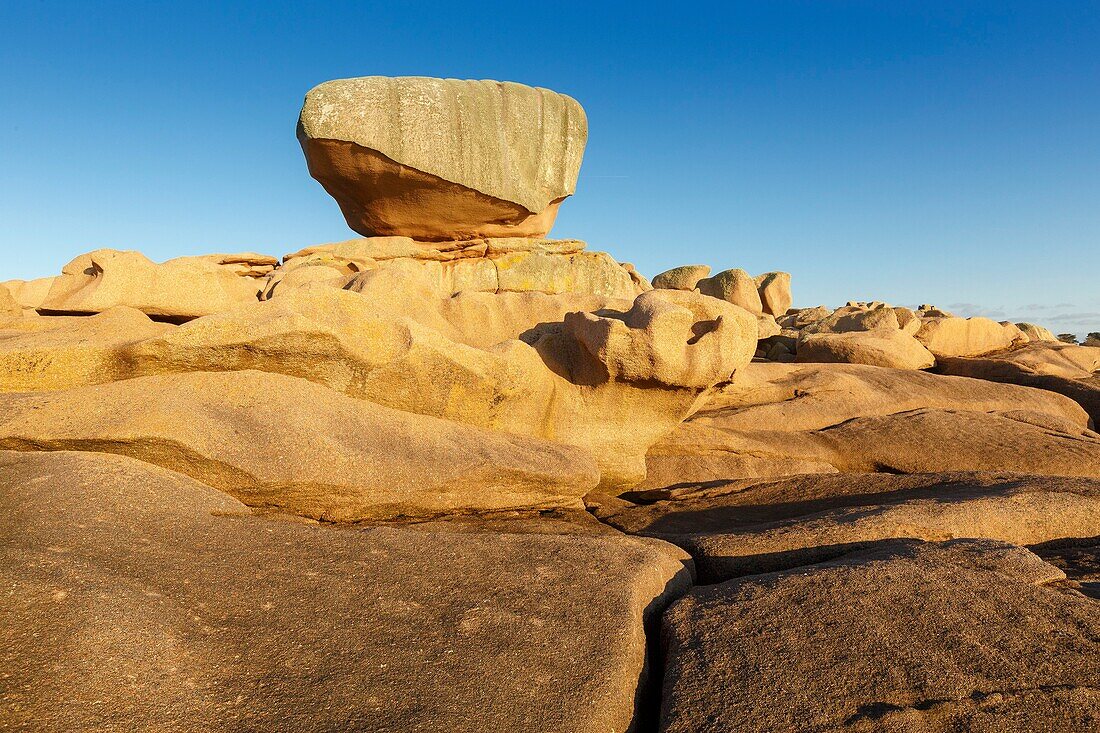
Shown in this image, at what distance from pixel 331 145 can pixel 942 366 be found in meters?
11.5

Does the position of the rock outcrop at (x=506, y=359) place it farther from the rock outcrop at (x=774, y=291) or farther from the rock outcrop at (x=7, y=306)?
the rock outcrop at (x=774, y=291)

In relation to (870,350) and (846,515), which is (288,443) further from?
(870,350)

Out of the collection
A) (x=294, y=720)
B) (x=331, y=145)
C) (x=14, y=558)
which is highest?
(x=331, y=145)

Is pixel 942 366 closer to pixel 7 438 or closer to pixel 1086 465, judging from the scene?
pixel 1086 465

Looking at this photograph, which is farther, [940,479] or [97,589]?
[940,479]

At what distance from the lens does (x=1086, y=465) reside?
19.5 ft

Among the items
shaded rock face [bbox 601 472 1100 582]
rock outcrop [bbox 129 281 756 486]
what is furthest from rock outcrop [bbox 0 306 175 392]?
shaded rock face [bbox 601 472 1100 582]

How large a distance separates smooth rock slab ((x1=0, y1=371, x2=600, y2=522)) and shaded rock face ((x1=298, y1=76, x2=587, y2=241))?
7.43m

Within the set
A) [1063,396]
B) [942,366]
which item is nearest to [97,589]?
[1063,396]

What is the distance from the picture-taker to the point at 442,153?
434 inches

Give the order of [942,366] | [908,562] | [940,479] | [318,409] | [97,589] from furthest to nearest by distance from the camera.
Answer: [942,366] < [940,479] < [318,409] < [908,562] < [97,589]

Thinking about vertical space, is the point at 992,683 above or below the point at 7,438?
below

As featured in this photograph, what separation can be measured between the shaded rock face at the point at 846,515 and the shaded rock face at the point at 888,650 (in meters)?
0.54

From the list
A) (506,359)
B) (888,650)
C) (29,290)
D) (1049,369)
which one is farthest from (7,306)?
(1049,369)
